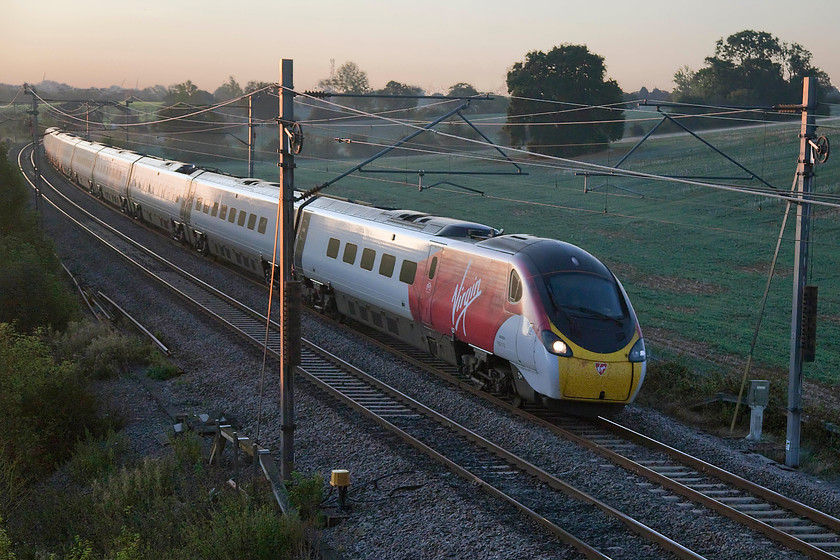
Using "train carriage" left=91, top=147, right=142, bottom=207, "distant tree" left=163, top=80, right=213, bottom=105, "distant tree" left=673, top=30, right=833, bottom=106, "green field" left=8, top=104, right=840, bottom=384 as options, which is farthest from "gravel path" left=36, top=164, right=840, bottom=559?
"distant tree" left=163, top=80, right=213, bottom=105

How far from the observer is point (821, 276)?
122 ft

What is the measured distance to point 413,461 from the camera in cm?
1358

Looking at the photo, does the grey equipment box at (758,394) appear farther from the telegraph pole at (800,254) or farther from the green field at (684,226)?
the green field at (684,226)

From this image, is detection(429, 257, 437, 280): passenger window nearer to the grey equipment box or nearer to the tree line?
the grey equipment box

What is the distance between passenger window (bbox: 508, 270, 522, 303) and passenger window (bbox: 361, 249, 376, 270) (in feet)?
20.1

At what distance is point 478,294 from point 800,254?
567cm

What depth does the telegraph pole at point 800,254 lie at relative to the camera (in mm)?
14594

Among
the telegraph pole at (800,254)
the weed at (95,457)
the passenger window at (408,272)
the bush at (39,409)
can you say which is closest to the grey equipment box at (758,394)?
the telegraph pole at (800,254)

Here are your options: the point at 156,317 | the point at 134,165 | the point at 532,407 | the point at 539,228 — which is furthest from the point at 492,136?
the point at 532,407

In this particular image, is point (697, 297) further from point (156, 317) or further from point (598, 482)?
point (598, 482)

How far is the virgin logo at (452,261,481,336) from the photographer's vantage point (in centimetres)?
1681

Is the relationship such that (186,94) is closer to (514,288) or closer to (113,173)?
(113,173)

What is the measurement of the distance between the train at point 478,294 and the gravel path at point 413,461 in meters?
0.83

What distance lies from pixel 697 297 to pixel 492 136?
7382 centimetres
